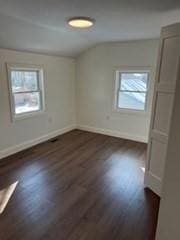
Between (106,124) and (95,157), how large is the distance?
154cm

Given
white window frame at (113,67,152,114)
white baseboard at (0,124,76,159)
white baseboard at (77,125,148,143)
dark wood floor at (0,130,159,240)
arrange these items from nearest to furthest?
dark wood floor at (0,130,159,240) < white baseboard at (0,124,76,159) < white window frame at (113,67,152,114) < white baseboard at (77,125,148,143)

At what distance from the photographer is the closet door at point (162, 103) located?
2109 mm

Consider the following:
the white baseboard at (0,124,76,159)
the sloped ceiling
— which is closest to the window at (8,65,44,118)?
the sloped ceiling

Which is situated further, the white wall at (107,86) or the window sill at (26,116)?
the white wall at (107,86)

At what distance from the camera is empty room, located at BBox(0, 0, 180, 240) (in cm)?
199

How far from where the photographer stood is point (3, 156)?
3582 millimetres

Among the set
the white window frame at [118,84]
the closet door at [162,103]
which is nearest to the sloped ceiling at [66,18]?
the closet door at [162,103]

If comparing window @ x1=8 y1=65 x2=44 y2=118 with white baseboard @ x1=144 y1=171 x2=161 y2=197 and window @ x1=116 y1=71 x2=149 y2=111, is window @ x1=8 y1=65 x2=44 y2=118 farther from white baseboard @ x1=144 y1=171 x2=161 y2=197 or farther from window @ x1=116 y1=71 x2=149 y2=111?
white baseboard @ x1=144 y1=171 x2=161 y2=197

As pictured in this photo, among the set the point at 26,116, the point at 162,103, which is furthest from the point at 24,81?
the point at 162,103

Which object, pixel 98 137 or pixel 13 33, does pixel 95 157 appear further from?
pixel 13 33

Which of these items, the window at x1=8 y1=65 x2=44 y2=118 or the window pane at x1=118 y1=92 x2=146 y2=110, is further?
the window pane at x1=118 y1=92 x2=146 y2=110

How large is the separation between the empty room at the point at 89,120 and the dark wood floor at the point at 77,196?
0.05 feet

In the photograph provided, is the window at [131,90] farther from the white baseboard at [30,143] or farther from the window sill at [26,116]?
the window sill at [26,116]

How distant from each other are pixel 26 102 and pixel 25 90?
0.92ft
